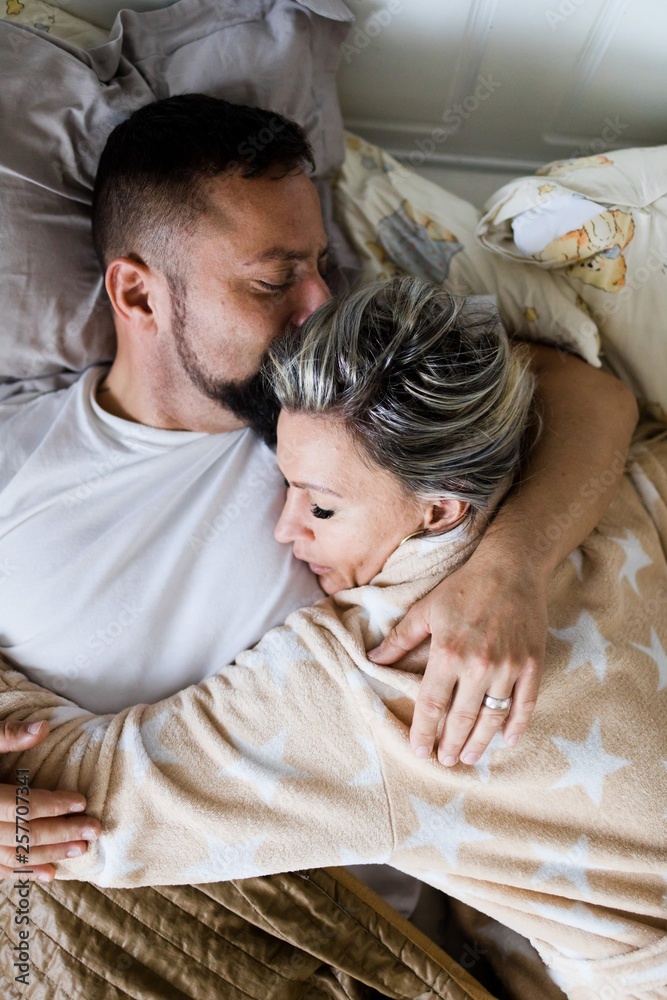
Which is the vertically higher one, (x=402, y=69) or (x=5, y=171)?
(x=402, y=69)

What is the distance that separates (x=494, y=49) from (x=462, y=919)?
195cm

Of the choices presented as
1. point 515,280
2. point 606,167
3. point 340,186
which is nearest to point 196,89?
point 340,186

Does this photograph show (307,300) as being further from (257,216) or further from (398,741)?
(398,741)

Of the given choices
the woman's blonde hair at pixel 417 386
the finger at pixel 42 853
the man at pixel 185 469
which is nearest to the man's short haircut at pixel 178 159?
the man at pixel 185 469

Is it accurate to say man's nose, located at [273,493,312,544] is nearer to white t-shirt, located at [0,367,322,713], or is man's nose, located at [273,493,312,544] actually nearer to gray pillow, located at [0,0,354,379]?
white t-shirt, located at [0,367,322,713]

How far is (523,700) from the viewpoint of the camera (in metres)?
1.09

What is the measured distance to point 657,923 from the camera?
1.20 metres

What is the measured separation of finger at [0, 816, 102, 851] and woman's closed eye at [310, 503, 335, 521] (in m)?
0.61

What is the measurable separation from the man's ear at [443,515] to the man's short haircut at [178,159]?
686mm

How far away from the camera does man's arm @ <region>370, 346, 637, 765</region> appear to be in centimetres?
109

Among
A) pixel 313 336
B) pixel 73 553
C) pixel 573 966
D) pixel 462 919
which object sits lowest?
pixel 462 919

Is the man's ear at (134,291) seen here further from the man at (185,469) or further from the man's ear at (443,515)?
the man's ear at (443,515)

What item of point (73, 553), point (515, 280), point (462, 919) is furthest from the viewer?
point (515, 280)

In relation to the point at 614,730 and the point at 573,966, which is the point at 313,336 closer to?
the point at 614,730
